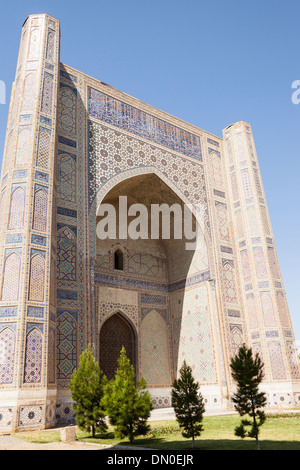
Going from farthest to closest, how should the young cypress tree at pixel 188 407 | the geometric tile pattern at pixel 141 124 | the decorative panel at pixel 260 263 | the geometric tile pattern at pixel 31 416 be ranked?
the decorative panel at pixel 260 263
the geometric tile pattern at pixel 141 124
the geometric tile pattern at pixel 31 416
the young cypress tree at pixel 188 407

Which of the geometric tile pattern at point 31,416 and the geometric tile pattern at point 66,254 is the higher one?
the geometric tile pattern at point 66,254

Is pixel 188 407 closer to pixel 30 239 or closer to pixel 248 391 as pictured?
pixel 248 391

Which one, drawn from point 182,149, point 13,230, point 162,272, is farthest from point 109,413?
point 182,149

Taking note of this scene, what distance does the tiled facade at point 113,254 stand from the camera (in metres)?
7.53

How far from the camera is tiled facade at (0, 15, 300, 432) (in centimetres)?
753

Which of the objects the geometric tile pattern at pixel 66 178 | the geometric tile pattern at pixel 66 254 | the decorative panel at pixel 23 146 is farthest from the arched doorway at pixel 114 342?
the decorative panel at pixel 23 146

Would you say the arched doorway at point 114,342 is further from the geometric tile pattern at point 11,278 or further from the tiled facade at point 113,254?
the geometric tile pattern at point 11,278

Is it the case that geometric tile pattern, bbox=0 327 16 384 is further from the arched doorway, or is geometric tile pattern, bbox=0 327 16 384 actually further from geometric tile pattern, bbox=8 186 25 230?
the arched doorway

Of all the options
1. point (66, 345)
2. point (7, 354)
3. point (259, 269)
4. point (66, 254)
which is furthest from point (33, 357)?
point (259, 269)

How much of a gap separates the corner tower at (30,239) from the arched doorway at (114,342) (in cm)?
365

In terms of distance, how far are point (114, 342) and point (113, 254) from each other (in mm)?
2557

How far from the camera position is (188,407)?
4.80 meters

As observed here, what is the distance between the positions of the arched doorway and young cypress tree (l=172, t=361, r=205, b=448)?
6.39 m

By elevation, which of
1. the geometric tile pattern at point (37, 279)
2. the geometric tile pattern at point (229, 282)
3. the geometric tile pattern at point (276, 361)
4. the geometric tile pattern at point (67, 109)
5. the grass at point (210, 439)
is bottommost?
the grass at point (210, 439)
